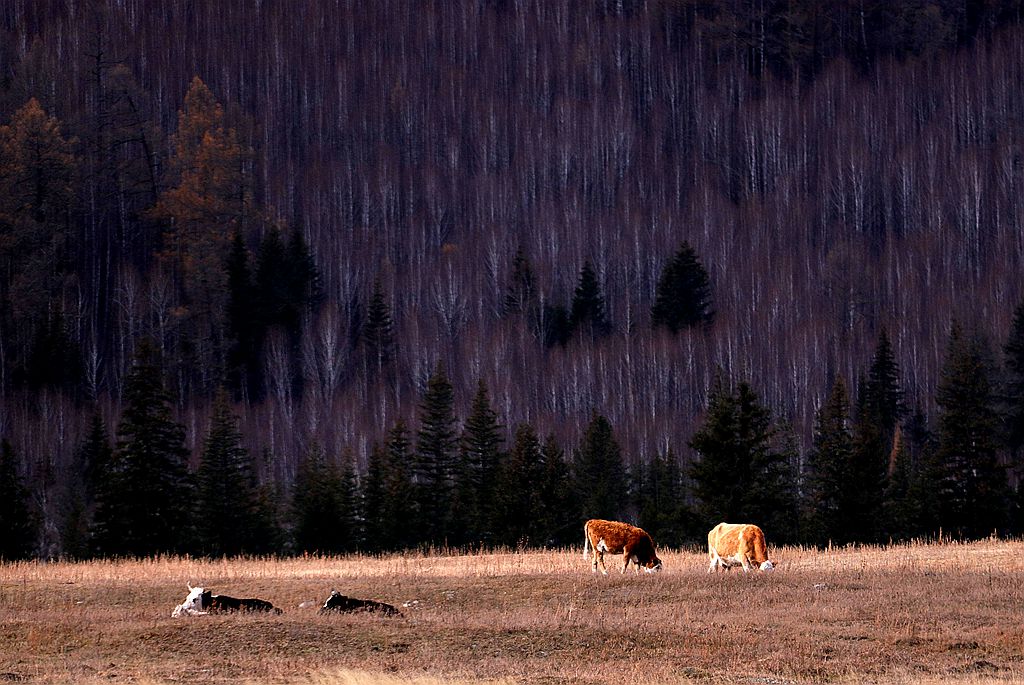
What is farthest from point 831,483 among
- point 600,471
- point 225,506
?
point 225,506

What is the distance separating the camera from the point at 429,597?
2955cm

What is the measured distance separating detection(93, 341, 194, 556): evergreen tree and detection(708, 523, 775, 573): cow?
38.0 m

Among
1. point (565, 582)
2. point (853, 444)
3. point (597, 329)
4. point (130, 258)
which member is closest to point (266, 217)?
point (130, 258)

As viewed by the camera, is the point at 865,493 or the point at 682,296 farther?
the point at 682,296

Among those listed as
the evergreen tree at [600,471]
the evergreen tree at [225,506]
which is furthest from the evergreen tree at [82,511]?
the evergreen tree at [600,471]

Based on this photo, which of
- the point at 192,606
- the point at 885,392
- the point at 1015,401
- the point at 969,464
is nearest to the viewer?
the point at 192,606

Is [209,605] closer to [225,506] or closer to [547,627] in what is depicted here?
[547,627]

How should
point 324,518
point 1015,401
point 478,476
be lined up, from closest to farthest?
point 324,518 < point 478,476 < point 1015,401

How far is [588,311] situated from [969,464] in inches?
3161

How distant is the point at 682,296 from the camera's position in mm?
145250

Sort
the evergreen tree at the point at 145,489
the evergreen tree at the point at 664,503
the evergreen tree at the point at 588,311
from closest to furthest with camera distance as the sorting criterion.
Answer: the evergreen tree at the point at 145,489 → the evergreen tree at the point at 664,503 → the evergreen tree at the point at 588,311

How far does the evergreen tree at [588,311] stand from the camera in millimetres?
148875

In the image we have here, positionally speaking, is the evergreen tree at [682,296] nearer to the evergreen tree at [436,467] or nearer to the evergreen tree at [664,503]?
the evergreen tree at [664,503]

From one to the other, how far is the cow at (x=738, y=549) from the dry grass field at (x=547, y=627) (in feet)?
2.95
